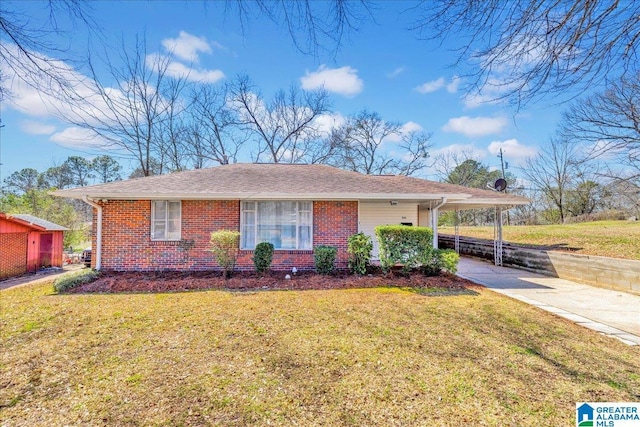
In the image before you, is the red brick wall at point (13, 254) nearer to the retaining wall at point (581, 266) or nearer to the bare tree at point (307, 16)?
the bare tree at point (307, 16)

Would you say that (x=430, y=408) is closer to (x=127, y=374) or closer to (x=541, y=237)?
(x=127, y=374)

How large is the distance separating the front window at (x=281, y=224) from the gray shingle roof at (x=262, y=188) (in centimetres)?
60

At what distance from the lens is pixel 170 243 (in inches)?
348

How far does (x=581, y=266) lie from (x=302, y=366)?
9008 mm

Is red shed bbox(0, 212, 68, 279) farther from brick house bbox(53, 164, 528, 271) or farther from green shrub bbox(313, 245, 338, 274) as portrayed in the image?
green shrub bbox(313, 245, 338, 274)

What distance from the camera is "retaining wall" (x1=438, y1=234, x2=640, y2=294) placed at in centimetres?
700

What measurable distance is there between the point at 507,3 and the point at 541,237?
1474 cm

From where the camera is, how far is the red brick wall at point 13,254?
10.6m

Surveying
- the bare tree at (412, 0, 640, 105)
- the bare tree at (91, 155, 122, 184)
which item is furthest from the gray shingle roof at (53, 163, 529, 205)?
the bare tree at (91, 155, 122, 184)

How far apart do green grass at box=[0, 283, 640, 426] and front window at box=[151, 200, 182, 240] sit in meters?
3.39

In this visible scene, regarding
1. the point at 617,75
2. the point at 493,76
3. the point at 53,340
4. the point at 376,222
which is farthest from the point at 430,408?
the point at 376,222

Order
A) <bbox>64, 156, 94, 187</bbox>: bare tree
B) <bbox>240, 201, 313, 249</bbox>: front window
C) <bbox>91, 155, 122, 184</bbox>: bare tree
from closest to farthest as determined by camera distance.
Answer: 1. <bbox>240, 201, 313, 249</bbox>: front window
2. <bbox>64, 156, 94, 187</bbox>: bare tree
3. <bbox>91, 155, 122, 184</bbox>: bare tree

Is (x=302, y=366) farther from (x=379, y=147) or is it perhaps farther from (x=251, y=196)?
(x=379, y=147)

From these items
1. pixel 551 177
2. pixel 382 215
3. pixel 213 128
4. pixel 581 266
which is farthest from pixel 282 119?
pixel 551 177
